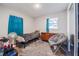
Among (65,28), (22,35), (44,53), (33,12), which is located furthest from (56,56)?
(33,12)

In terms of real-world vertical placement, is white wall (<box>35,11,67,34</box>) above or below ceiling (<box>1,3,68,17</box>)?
below

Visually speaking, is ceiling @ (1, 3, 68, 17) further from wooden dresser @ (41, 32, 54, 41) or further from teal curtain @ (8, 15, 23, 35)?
wooden dresser @ (41, 32, 54, 41)

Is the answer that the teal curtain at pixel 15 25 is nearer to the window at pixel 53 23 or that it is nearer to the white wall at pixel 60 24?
the white wall at pixel 60 24

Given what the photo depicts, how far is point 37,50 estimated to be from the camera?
1.60 m

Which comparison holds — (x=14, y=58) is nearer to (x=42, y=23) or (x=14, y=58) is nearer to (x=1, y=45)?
(x=1, y=45)

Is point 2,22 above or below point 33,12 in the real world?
below

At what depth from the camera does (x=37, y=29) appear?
162 centimetres

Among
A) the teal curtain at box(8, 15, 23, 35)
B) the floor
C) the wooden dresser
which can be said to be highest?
the teal curtain at box(8, 15, 23, 35)

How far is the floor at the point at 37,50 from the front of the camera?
1589mm

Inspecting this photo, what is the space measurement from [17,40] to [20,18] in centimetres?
32

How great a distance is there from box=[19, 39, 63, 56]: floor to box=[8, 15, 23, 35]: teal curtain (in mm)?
248

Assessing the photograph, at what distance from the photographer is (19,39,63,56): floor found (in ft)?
5.21

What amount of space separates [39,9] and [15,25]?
42 centimetres

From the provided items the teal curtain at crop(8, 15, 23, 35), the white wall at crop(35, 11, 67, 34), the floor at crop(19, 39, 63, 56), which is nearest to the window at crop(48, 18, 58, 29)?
the white wall at crop(35, 11, 67, 34)
